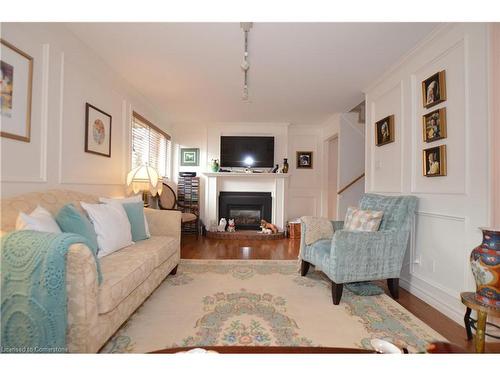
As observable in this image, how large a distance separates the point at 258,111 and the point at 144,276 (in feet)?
11.2

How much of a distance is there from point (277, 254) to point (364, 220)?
1.59m

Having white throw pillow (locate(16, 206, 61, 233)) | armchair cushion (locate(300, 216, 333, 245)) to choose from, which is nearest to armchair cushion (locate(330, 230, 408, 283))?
armchair cushion (locate(300, 216, 333, 245))

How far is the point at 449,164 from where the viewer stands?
1.90 m

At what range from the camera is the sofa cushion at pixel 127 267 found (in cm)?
130

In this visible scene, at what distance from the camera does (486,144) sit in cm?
161

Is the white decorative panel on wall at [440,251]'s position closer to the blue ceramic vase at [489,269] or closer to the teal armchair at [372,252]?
the teal armchair at [372,252]

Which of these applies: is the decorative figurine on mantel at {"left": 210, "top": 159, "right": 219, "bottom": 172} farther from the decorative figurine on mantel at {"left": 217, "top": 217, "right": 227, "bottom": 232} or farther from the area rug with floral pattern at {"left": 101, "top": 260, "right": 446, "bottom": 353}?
the area rug with floral pattern at {"left": 101, "top": 260, "right": 446, "bottom": 353}

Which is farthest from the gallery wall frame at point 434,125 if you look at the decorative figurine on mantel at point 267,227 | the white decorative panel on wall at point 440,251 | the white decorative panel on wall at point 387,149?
the decorative figurine on mantel at point 267,227

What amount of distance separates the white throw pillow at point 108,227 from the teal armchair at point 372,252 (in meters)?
1.79

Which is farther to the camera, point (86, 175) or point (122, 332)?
point (86, 175)

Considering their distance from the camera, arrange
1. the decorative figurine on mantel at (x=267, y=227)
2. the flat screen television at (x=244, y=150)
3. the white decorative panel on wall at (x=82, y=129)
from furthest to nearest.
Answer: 1. the flat screen television at (x=244, y=150)
2. the decorative figurine on mantel at (x=267, y=227)
3. the white decorative panel on wall at (x=82, y=129)

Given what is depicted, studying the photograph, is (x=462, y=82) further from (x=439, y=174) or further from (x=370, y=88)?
(x=370, y=88)
